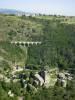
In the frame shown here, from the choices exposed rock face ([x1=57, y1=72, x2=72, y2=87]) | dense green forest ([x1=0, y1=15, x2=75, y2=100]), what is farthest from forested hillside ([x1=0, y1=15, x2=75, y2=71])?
exposed rock face ([x1=57, y1=72, x2=72, y2=87])

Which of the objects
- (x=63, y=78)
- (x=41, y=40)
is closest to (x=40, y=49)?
(x=41, y=40)

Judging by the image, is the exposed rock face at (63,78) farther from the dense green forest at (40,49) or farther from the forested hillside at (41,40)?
the forested hillside at (41,40)

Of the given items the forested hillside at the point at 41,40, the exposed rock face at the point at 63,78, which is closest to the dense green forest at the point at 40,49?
the forested hillside at the point at 41,40

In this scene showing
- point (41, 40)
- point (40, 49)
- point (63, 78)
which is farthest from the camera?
point (41, 40)

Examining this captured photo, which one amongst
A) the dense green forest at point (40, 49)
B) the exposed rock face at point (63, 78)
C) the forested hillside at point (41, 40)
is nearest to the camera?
the dense green forest at point (40, 49)

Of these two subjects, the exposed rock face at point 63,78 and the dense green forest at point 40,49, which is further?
the exposed rock face at point 63,78

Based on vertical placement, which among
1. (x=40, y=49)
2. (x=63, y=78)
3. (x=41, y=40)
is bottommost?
(x=63, y=78)

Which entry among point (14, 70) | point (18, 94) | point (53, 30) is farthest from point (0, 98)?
point (53, 30)

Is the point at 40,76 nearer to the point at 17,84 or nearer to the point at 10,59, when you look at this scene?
the point at 17,84

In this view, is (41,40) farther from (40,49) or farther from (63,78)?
(63,78)
